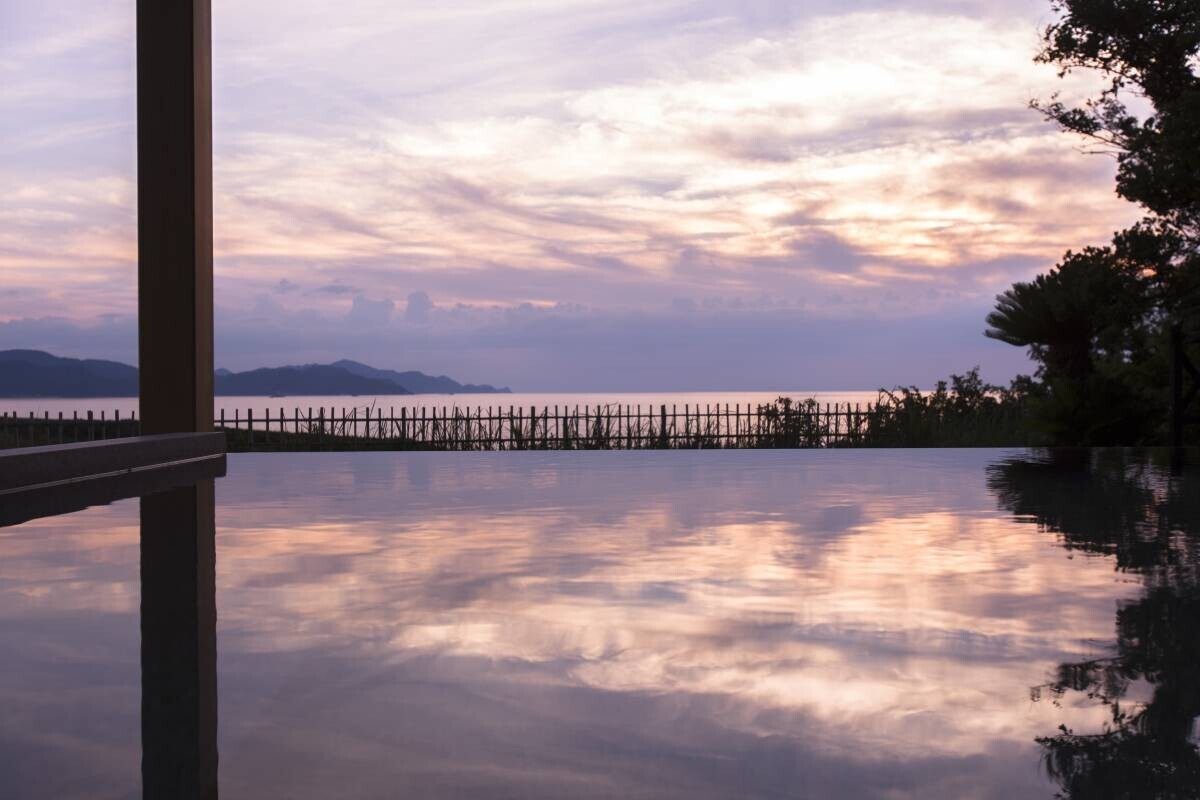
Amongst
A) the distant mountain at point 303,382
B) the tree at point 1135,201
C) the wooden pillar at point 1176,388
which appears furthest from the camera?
the distant mountain at point 303,382

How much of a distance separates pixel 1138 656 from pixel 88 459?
5.56 metres

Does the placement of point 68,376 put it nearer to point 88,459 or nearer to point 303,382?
point 303,382

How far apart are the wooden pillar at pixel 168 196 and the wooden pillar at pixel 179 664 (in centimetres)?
269

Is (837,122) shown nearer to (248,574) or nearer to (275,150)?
(275,150)

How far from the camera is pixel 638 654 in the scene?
8.14 ft

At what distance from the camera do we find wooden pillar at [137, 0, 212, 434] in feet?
23.2

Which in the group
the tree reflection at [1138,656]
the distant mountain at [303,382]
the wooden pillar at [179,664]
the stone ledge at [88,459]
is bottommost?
the tree reflection at [1138,656]

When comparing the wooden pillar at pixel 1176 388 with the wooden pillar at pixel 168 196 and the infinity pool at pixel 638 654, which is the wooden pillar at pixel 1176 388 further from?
the wooden pillar at pixel 168 196

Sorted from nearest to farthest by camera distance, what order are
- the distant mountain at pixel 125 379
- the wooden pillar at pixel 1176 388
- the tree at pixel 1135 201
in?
1. the wooden pillar at pixel 1176 388
2. the tree at pixel 1135 201
3. the distant mountain at pixel 125 379

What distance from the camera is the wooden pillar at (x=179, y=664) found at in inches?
66.2

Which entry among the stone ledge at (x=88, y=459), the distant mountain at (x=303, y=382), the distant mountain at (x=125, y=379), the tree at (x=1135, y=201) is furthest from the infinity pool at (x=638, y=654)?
the distant mountain at (x=303, y=382)

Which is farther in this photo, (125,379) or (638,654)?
(125,379)

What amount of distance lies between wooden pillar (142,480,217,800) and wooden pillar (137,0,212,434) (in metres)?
2.69

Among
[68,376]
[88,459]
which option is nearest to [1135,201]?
[88,459]
